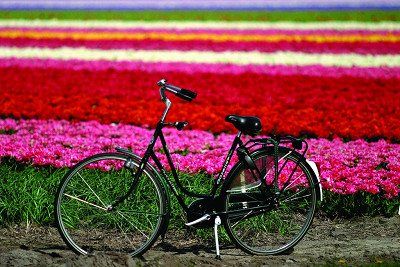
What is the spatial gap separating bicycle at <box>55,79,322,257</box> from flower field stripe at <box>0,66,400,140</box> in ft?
11.5

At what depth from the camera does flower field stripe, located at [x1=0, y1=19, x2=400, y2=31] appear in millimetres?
23172

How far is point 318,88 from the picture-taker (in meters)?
11.9

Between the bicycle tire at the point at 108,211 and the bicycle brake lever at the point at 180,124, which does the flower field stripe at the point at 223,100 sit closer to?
the bicycle tire at the point at 108,211

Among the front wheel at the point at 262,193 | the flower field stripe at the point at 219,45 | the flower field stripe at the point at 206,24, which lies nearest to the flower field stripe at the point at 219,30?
the flower field stripe at the point at 206,24

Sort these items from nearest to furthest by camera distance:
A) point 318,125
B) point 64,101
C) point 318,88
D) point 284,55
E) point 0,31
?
point 318,125 → point 64,101 → point 318,88 → point 284,55 → point 0,31

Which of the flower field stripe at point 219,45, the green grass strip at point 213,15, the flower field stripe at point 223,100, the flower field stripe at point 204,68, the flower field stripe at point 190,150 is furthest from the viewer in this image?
the green grass strip at point 213,15

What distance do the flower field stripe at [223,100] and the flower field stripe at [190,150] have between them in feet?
2.23

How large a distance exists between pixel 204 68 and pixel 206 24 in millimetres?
10846

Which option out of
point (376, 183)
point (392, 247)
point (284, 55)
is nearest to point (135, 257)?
point (392, 247)

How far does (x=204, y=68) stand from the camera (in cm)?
1474

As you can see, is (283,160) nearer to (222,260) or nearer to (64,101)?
(222,260)

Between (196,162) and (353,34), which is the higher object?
(353,34)

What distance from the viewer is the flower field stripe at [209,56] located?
15753mm

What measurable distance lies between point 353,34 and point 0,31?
34.7ft
